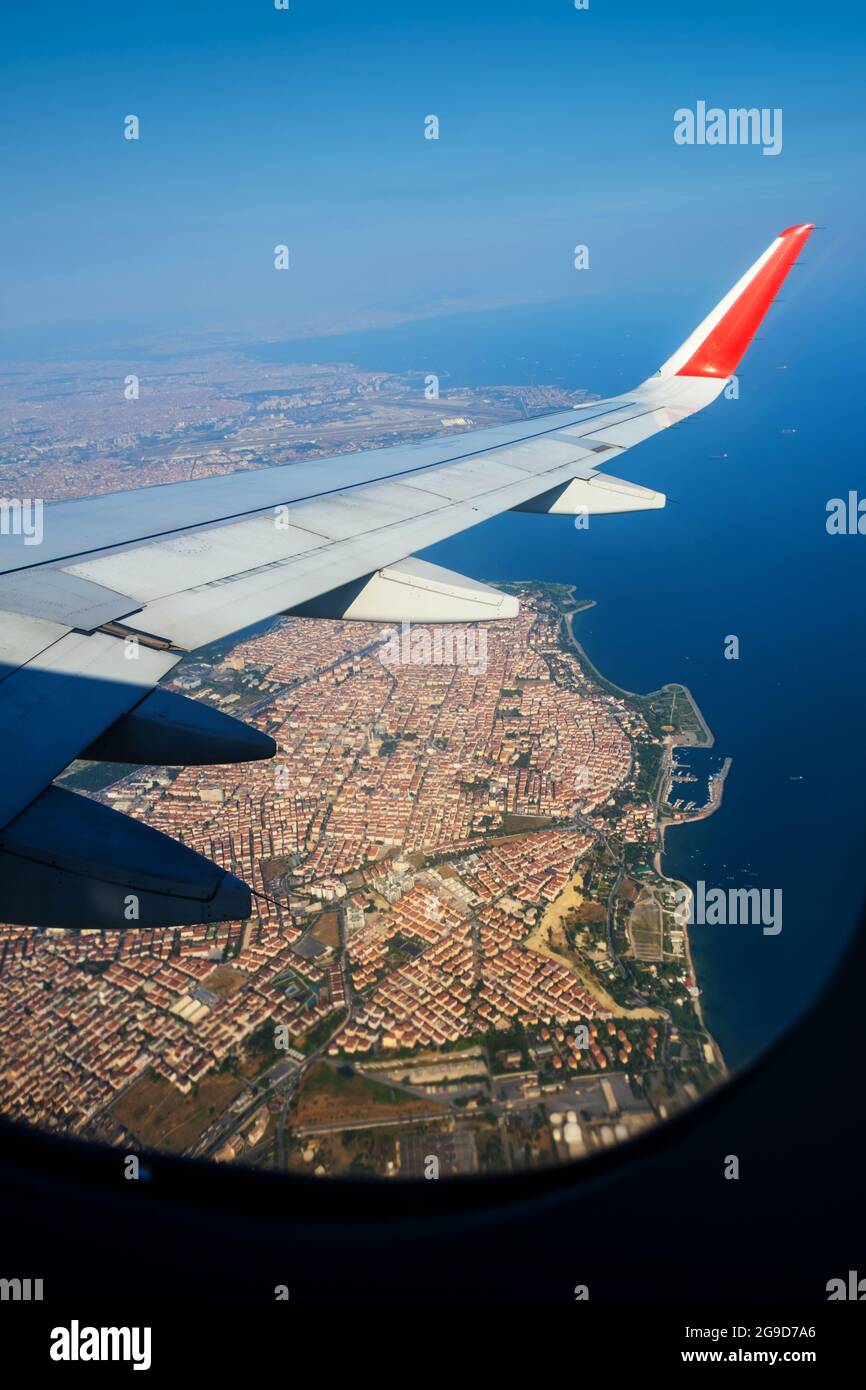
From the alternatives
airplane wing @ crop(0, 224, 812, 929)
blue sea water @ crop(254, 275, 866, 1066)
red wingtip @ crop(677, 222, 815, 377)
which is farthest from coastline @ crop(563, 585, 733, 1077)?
red wingtip @ crop(677, 222, 815, 377)

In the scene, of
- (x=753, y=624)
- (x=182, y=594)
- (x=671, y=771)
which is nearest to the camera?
(x=182, y=594)

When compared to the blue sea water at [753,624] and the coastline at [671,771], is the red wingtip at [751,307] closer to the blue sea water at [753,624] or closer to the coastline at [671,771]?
the blue sea water at [753,624]

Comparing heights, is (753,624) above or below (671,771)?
above

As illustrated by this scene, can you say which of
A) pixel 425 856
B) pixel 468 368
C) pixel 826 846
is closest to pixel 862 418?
pixel 468 368

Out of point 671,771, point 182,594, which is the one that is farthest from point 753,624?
point 182,594

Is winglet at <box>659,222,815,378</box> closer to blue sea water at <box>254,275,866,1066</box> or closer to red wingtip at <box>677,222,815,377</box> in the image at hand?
red wingtip at <box>677,222,815,377</box>

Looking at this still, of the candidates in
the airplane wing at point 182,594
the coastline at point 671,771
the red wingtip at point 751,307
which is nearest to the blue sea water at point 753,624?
the coastline at point 671,771

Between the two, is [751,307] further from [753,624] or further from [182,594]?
[753,624]
